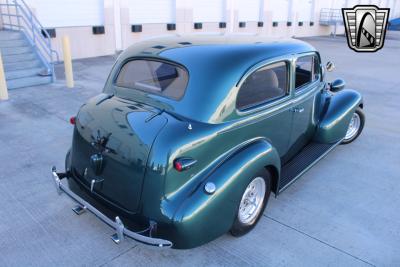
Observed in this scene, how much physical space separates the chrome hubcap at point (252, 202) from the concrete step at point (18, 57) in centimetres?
737

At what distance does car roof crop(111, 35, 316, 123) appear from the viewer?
2.85 m

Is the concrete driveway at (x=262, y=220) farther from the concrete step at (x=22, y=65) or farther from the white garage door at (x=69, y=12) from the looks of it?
the white garage door at (x=69, y=12)

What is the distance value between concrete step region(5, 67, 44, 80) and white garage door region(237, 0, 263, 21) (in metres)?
12.8

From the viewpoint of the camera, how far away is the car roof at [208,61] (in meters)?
2.85

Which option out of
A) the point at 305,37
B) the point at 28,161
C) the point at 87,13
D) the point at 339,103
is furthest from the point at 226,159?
the point at 305,37

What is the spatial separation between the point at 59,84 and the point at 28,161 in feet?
14.3

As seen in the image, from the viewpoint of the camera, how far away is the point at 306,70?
4.17 metres

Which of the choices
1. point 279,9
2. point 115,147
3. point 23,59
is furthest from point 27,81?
point 279,9

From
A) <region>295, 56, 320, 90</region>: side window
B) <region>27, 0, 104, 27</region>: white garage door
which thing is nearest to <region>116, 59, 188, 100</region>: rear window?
<region>295, 56, 320, 90</region>: side window

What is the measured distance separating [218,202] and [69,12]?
11.0m

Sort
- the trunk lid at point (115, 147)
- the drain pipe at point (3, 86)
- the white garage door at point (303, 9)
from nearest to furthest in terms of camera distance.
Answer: the trunk lid at point (115, 147)
the drain pipe at point (3, 86)
the white garage door at point (303, 9)

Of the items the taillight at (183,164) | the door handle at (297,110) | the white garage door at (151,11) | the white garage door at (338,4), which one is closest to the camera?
the taillight at (183,164)

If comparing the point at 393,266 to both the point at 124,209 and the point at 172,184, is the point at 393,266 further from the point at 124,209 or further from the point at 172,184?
the point at 124,209

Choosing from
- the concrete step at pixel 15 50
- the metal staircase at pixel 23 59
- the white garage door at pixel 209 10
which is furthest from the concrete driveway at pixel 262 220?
the white garage door at pixel 209 10
